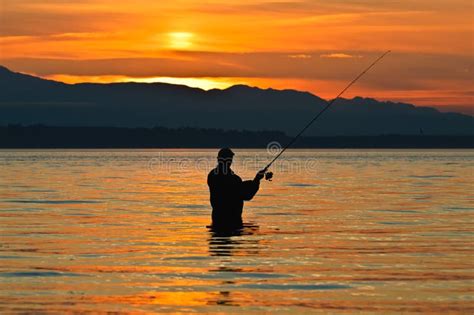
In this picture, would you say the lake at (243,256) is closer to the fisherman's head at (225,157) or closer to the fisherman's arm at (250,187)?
the fisherman's arm at (250,187)

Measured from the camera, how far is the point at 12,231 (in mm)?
20969

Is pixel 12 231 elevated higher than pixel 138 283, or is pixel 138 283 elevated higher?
pixel 12 231

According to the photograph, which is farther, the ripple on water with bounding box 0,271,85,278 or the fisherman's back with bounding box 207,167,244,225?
the fisherman's back with bounding box 207,167,244,225

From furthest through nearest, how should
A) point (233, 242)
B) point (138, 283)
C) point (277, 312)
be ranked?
point (233, 242) < point (138, 283) < point (277, 312)

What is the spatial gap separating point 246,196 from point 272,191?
16.8 meters

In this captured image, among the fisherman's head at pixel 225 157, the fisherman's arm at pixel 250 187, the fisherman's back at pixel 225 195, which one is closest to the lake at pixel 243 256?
the fisherman's back at pixel 225 195

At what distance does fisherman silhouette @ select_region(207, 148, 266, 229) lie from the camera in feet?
65.5

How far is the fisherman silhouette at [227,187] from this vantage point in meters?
20.0

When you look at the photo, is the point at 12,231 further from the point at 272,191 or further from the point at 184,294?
the point at 272,191

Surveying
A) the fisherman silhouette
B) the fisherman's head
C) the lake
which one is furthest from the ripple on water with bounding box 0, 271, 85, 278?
the fisherman's head

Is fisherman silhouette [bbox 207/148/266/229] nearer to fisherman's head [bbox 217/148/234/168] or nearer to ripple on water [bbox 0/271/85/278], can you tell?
fisherman's head [bbox 217/148/234/168]

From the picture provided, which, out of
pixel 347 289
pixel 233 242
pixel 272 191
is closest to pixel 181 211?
pixel 233 242

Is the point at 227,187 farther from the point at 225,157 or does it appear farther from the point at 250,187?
the point at 225,157

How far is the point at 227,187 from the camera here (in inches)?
792
